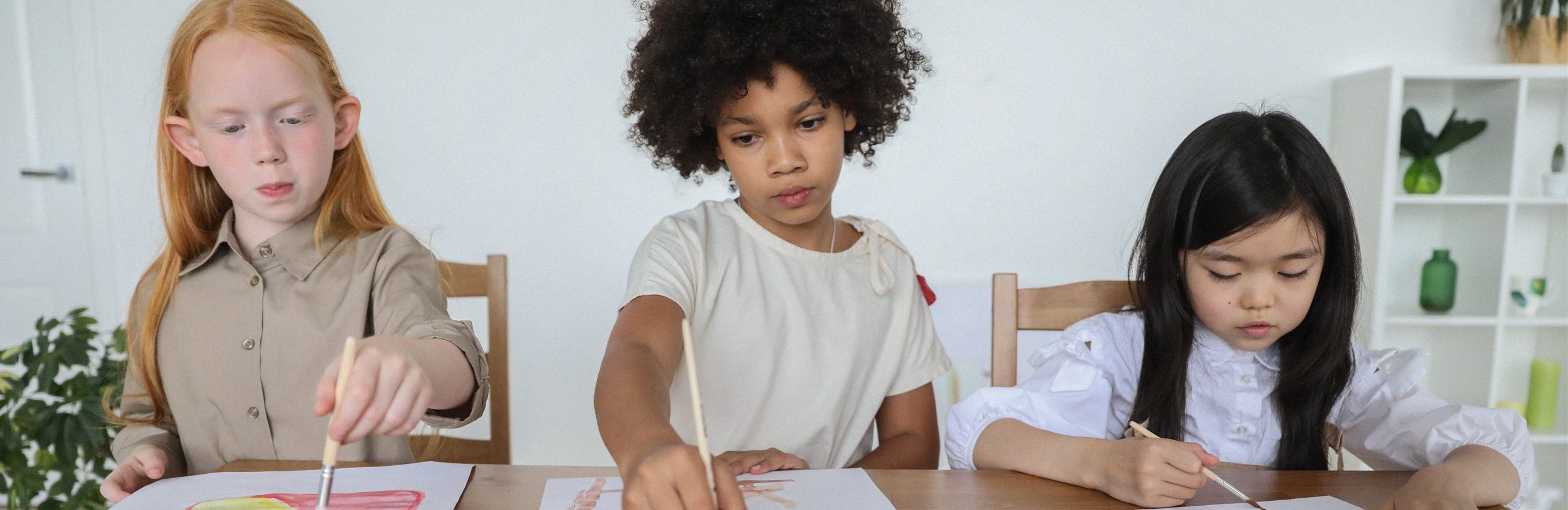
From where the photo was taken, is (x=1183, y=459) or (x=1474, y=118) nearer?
(x=1183, y=459)

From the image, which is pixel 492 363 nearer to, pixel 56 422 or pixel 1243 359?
pixel 56 422

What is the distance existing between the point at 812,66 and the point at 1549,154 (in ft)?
7.50

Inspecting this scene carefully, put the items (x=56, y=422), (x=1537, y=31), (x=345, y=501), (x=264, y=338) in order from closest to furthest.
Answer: (x=345, y=501), (x=264, y=338), (x=56, y=422), (x=1537, y=31)

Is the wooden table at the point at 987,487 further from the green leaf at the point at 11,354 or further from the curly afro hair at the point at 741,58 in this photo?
the green leaf at the point at 11,354

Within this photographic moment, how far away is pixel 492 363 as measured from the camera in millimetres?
1266

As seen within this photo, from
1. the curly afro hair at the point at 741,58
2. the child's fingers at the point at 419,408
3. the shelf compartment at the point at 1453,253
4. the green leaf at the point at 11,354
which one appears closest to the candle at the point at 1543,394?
the shelf compartment at the point at 1453,253

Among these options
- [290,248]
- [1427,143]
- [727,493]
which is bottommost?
[727,493]

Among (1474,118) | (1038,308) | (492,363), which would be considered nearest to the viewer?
(1038,308)

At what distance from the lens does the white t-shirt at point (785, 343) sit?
3.49 ft

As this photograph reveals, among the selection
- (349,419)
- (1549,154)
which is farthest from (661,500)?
(1549,154)

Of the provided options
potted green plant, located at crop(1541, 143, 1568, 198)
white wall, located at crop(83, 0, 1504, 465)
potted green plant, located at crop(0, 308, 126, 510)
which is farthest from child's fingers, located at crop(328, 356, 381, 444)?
potted green plant, located at crop(1541, 143, 1568, 198)

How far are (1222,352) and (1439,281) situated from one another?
63.0 inches

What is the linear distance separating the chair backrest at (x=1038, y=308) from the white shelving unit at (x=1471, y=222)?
4.32 feet

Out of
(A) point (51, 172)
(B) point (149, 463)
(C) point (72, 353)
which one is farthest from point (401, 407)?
(A) point (51, 172)
